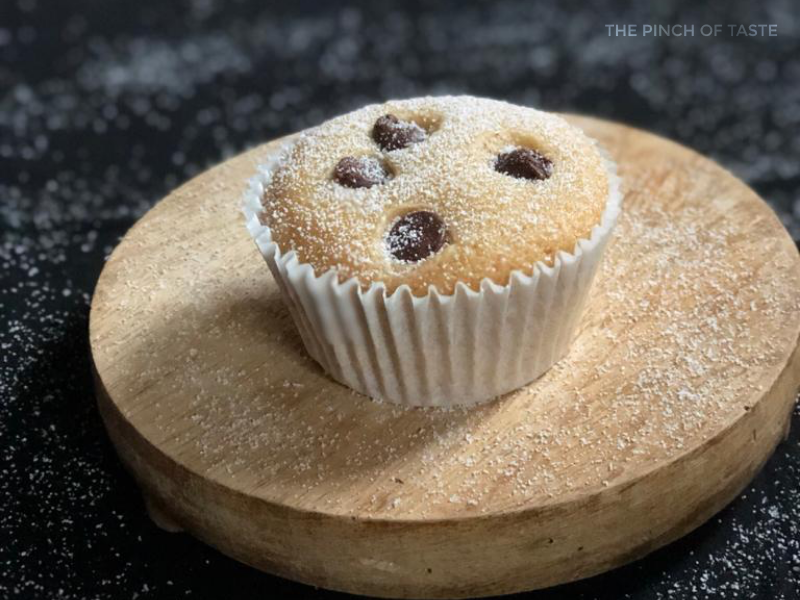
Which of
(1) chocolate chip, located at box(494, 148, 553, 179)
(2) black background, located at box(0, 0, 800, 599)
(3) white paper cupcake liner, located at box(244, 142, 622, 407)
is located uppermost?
(1) chocolate chip, located at box(494, 148, 553, 179)

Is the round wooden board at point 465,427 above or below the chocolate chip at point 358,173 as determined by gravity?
below

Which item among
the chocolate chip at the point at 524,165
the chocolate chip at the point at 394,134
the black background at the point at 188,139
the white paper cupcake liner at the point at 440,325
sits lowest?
the black background at the point at 188,139

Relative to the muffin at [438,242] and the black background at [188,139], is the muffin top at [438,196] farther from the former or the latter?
the black background at [188,139]

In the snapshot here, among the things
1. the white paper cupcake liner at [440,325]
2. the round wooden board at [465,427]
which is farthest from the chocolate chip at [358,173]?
the round wooden board at [465,427]

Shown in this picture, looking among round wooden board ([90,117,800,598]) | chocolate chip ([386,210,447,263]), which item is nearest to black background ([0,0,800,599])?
round wooden board ([90,117,800,598])

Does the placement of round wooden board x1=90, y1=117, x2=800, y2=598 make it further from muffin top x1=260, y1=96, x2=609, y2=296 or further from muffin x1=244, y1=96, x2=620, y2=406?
muffin top x1=260, y1=96, x2=609, y2=296

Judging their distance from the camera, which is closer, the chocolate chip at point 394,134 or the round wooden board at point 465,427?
the round wooden board at point 465,427

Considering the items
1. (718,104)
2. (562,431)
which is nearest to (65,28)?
(718,104)
